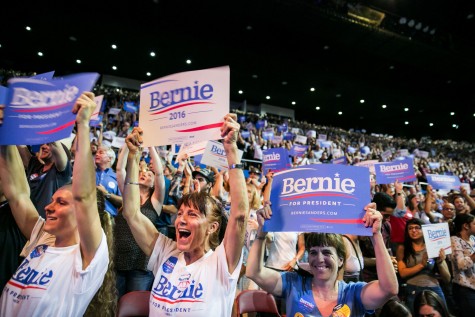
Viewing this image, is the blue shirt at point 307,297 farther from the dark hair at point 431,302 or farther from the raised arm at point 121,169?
the raised arm at point 121,169

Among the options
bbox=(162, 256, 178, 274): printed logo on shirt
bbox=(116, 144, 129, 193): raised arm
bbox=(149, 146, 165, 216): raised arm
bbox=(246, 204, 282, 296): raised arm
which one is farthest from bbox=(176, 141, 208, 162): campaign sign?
bbox=(162, 256, 178, 274): printed logo on shirt

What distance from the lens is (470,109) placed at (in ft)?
63.8

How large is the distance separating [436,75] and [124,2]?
49.1 ft

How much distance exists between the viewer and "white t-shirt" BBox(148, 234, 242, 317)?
1.44 m

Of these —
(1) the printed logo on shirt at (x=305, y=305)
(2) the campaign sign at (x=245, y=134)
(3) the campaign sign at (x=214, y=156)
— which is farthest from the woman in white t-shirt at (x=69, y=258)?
(2) the campaign sign at (x=245, y=134)

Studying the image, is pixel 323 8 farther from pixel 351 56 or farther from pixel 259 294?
pixel 259 294

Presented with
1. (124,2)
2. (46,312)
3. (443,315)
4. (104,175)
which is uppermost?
(124,2)

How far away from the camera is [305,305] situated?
1.79 m

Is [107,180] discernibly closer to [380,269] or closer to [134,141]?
[134,141]

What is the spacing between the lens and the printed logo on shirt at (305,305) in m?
1.77

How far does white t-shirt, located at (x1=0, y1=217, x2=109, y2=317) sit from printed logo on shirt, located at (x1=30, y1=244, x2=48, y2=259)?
0.11ft

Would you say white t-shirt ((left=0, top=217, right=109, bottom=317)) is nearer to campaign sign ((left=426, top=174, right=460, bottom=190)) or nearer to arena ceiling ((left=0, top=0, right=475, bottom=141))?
campaign sign ((left=426, top=174, right=460, bottom=190))

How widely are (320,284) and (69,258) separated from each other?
52.0 inches

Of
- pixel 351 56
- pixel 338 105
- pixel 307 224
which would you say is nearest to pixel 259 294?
pixel 307 224
